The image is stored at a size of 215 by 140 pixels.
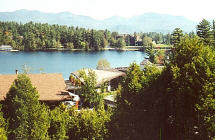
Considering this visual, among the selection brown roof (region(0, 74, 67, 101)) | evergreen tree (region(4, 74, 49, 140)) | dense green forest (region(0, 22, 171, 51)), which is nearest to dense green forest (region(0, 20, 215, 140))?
evergreen tree (region(4, 74, 49, 140))

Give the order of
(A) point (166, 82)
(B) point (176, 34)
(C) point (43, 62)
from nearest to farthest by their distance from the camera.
→ (A) point (166, 82) → (B) point (176, 34) → (C) point (43, 62)

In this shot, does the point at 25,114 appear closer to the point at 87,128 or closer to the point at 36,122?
the point at 36,122

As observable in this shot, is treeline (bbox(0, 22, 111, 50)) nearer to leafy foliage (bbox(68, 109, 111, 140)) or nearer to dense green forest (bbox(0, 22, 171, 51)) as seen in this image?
dense green forest (bbox(0, 22, 171, 51))

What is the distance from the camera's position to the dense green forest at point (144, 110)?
1909 centimetres

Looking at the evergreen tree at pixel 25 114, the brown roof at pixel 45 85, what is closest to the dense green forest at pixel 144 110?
the evergreen tree at pixel 25 114

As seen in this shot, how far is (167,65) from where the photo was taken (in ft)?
74.3

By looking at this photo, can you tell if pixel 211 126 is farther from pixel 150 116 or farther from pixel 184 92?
pixel 150 116

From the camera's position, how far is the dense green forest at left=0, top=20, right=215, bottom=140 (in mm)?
19094

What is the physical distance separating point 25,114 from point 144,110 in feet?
28.2

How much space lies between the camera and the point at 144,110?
21.7m

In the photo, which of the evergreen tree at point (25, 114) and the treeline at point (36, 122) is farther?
the treeline at point (36, 122)

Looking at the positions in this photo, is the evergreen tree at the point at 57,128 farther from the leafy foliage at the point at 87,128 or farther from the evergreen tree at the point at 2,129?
the evergreen tree at the point at 2,129

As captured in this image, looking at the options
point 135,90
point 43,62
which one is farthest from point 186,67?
point 43,62

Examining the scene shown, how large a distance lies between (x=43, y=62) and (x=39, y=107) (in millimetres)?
86308
